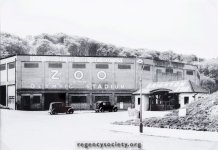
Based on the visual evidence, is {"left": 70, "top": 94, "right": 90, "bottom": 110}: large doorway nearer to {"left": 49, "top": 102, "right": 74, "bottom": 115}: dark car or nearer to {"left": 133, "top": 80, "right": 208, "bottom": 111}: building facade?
{"left": 49, "top": 102, "right": 74, "bottom": 115}: dark car

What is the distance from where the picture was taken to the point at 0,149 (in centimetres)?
686

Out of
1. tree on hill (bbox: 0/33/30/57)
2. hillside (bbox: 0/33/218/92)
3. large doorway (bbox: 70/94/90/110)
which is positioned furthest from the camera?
large doorway (bbox: 70/94/90/110)

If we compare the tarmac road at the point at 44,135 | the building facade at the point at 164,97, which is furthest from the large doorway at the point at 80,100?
the building facade at the point at 164,97

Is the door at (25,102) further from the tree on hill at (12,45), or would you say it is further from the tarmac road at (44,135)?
the tree on hill at (12,45)

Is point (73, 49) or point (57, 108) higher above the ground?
point (73, 49)

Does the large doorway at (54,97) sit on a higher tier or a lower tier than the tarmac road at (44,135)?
higher

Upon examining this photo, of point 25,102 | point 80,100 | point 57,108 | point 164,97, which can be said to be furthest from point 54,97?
point 164,97

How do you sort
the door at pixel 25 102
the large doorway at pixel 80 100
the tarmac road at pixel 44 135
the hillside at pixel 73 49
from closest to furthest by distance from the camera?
the tarmac road at pixel 44 135, the hillside at pixel 73 49, the door at pixel 25 102, the large doorway at pixel 80 100

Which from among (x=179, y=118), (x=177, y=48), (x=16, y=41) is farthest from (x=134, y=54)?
(x=179, y=118)

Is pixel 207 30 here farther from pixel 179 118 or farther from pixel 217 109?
pixel 179 118

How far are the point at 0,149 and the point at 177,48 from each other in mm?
4522

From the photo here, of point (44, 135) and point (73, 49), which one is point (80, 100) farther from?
point (44, 135)

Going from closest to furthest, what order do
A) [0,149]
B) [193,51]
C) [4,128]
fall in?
[0,149] < [4,128] < [193,51]

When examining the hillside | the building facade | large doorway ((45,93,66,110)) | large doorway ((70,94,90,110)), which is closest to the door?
large doorway ((45,93,66,110))
